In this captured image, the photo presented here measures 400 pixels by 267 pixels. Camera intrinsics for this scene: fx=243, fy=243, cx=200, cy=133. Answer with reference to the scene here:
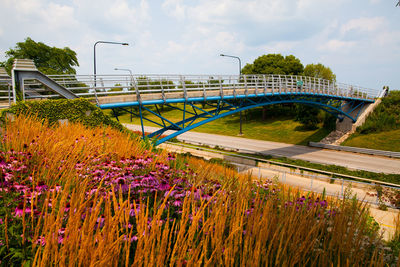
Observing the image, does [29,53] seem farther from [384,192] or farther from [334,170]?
[384,192]

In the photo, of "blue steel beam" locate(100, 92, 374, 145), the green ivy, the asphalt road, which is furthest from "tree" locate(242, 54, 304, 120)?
the green ivy

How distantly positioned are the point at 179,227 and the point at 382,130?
39.2 meters

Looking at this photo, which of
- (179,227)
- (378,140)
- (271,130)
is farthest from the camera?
(271,130)

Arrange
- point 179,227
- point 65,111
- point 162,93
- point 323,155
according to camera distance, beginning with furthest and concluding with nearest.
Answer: point 323,155
point 162,93
point 65,111
point 179,227

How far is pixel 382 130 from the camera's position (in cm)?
3306

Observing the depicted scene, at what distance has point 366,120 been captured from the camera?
3684 cm

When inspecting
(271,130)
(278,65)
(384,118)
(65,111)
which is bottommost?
(271,130)

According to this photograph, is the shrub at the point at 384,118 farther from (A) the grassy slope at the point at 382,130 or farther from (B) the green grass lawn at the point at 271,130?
(B) the green grass lawn at the point at 271,130

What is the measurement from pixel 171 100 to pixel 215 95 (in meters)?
4.47

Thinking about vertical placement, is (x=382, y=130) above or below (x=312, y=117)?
below

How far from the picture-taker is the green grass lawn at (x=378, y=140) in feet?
93.8

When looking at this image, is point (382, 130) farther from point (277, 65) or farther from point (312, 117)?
point (277, 65)

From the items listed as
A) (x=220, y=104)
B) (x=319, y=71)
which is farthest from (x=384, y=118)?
(x=319, y=71)

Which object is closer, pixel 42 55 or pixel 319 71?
pixel 42 55
